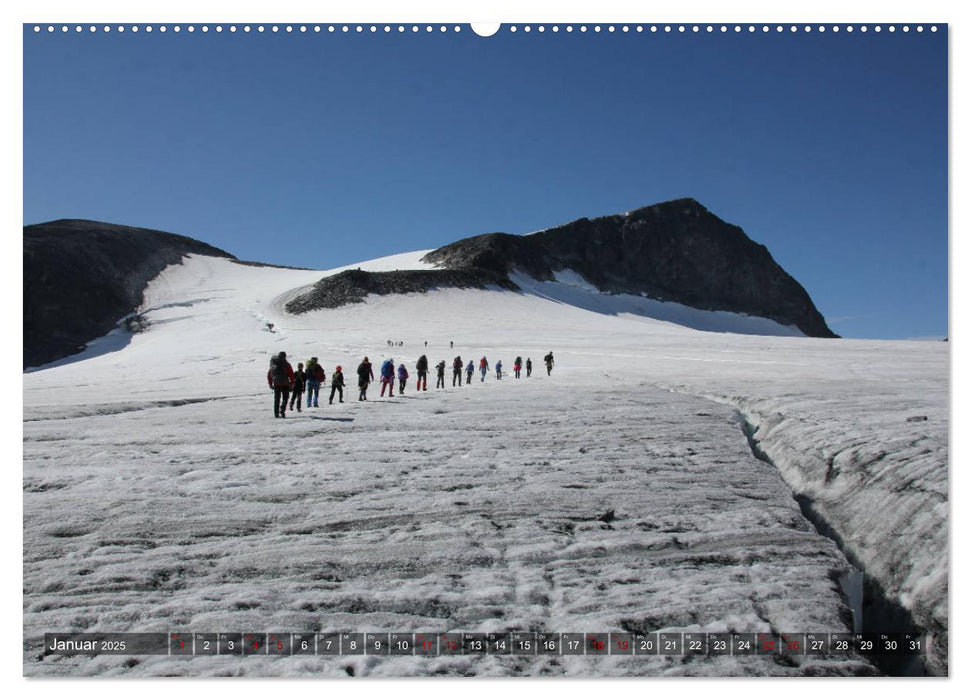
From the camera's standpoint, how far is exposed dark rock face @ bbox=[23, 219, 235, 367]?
226 ft

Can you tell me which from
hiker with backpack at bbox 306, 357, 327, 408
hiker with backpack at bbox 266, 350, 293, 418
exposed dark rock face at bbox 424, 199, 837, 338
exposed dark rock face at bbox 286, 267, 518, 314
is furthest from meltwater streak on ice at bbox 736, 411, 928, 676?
exposed dark rock face at bbox 424, 199, 837, 338

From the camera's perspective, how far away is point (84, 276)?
288 ft

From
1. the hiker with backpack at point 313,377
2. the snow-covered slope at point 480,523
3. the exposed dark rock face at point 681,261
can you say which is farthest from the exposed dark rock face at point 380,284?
the snow-covered slope at point 480,523

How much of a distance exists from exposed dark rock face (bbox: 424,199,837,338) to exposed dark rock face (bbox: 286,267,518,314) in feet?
109

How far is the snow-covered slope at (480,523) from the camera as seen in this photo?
4.57 metres

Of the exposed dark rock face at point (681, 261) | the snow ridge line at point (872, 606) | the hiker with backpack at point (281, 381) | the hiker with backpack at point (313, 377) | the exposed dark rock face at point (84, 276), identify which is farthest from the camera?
the exposed dark rock face at point (681, 261)

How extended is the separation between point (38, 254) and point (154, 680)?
335 feet

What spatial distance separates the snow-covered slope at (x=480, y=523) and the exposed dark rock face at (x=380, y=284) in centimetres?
7481

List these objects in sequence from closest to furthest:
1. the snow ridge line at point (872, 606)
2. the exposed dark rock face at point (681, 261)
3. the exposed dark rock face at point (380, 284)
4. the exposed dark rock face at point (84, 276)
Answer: the snow ridge line at point (872, 606) → the exposed dark rock face at point (84, 276) → the exposed dark rock face at point (380, 284) → the exposed dark rock face at point (681, 261)

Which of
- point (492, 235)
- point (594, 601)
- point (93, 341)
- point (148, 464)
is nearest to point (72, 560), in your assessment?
point (148, 464)

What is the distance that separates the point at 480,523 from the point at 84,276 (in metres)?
102

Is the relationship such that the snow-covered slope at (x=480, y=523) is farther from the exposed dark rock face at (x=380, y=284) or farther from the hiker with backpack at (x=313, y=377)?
the exposed dark rock face at (x=380, y=284)

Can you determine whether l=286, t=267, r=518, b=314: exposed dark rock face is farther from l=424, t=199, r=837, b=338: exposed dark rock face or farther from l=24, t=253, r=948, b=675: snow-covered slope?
l=24, t=253, r=948, b=675: snow-covered slope

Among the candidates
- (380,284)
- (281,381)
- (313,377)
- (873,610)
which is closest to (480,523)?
(873,610)
